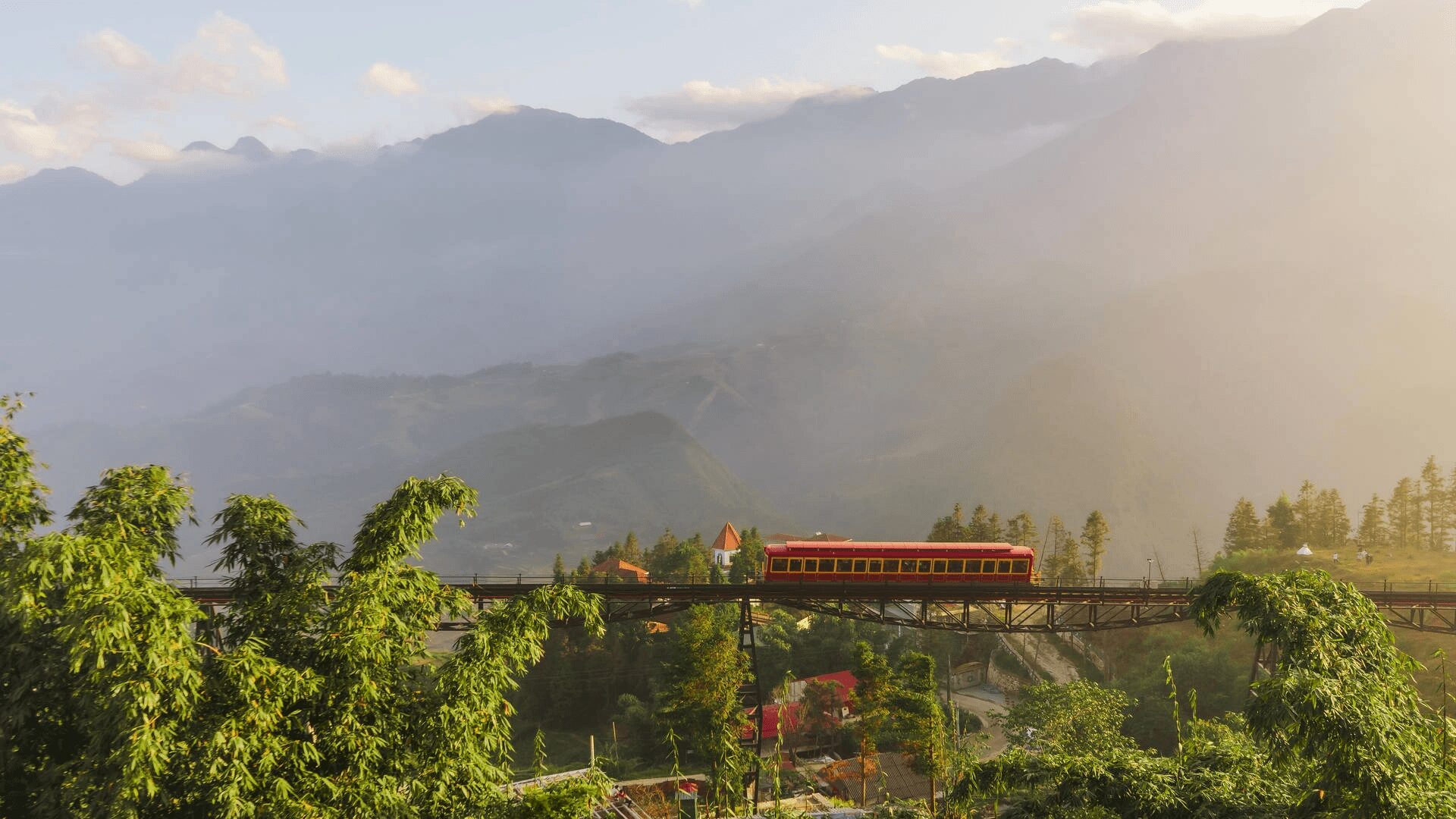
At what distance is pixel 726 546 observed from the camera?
244 ft

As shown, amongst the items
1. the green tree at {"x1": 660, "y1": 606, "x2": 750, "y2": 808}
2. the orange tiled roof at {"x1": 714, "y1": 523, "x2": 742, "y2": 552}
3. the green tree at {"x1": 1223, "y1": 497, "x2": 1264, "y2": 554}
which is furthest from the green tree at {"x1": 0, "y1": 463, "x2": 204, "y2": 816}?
the green tree at {"x1": 1223, "y1": 497, "x2": 1264, "y2": 554}

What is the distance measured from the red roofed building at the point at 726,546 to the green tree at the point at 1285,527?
42508mm

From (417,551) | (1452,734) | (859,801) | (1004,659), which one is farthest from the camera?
(1004,659)

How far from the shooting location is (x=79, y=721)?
36.3 ft

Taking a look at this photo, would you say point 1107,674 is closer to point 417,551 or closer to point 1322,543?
point 1322,543

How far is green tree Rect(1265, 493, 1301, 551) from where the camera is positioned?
2630 inches

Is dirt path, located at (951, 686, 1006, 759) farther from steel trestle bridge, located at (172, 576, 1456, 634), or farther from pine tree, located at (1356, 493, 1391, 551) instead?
→ pine tree, located at (1356, 493, 1391, 551)

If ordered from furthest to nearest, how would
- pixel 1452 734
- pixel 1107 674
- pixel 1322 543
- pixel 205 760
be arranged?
pixel 1322 543, pixel 1107 674, pixel 1452 734, pixel 205 760

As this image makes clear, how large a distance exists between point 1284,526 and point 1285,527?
3.3 inches

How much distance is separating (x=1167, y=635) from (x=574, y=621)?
41625 millimetres

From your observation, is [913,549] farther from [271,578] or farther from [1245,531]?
[1245,531]

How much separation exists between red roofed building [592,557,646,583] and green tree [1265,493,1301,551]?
49.2 metres

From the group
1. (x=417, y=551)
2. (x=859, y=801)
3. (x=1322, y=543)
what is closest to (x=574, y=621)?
(x=859, y=801)

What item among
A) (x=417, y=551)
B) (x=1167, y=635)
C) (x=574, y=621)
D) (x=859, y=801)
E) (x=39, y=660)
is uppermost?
Result: (x=417, y=551)
